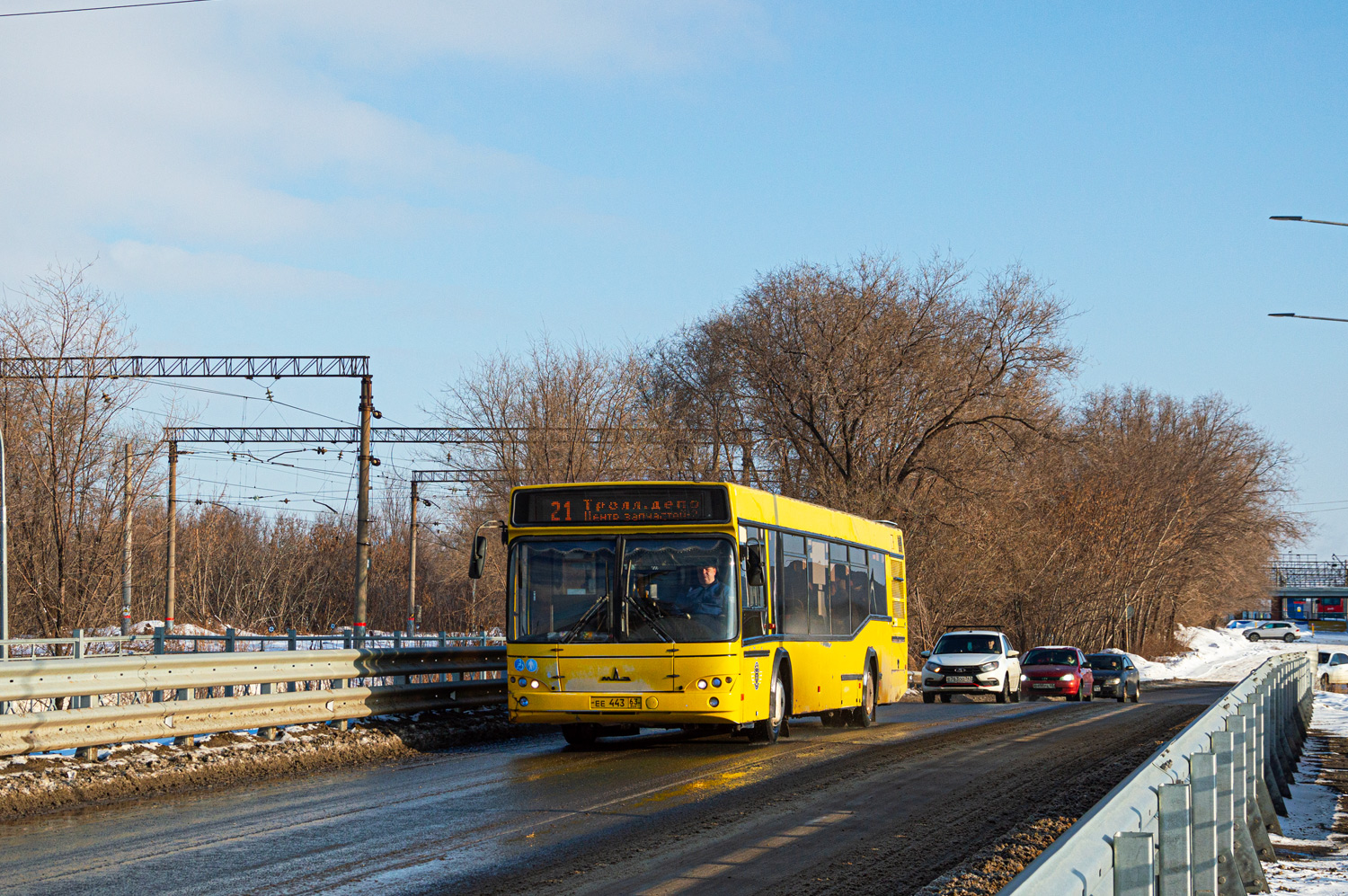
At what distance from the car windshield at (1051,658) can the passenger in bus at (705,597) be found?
2230cm

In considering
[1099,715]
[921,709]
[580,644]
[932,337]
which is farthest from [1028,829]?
[932,337]

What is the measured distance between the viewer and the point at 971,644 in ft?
111

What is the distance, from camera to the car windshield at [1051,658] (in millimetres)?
35406

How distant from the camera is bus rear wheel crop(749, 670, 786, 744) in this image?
16.6 meters

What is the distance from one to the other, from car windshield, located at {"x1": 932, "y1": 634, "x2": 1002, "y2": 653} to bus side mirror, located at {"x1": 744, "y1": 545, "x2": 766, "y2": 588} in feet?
63.2

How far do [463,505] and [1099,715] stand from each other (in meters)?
35.6

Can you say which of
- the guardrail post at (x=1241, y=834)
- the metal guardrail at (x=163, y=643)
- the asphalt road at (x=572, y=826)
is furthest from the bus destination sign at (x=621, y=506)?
the guardrail post at (x=1241, y=834)

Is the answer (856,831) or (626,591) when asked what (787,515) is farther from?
(856,831)

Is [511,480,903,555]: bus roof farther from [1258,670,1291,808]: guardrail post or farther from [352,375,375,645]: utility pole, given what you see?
[352,375,375,645]: utility pole

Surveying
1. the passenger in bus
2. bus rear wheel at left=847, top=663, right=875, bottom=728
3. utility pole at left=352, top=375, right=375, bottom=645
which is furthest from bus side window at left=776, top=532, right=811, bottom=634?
utility pole at left=352, top=375, right=375, bottom=645

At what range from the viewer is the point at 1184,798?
5348 mm

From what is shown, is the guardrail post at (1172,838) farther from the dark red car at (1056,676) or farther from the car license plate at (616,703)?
the dark red car at (1056,676)

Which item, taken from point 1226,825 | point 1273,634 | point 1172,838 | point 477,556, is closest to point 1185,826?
point 1172,838

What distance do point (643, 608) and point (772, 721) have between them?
2.49m
